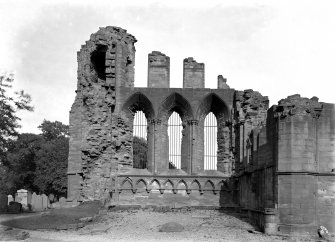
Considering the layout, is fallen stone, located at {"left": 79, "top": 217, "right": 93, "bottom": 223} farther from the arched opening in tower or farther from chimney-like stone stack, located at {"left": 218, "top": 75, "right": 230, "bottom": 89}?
chimney-like stone stack, located at {"left": 218, "top": 75, "right": 230, "bottom": 89}

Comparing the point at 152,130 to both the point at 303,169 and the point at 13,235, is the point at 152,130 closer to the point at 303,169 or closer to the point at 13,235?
the point at 13,235

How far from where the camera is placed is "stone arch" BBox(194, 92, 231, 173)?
23.1 metres

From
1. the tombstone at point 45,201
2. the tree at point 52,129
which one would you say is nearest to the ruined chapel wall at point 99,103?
the tombstone at point 45,201

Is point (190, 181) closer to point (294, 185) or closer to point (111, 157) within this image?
point (111, 157)

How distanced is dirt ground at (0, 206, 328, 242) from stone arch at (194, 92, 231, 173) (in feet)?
11.9

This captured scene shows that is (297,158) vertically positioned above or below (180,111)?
below

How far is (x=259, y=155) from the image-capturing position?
1680 centimetres

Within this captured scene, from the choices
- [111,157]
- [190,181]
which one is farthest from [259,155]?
[111,157]

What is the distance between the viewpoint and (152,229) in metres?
15.4

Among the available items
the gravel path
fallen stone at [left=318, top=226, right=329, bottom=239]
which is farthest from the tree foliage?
fallen stone at [left=318, top=226, right=329, bottom=239]

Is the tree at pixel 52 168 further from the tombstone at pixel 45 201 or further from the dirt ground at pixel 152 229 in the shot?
the dirt ground at pixel 152 229

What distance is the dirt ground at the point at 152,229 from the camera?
1356cm

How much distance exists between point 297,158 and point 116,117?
10863 millimetres

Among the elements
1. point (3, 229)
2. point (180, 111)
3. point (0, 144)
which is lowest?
point (3, 229)
